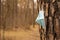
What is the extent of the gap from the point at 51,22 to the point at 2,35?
5.68ft

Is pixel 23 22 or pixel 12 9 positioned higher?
pixel 12 9

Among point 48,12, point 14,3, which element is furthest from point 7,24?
point 48,12

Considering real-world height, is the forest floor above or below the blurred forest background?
below

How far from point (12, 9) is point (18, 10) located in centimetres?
9

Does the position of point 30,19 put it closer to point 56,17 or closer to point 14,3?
point 14,3

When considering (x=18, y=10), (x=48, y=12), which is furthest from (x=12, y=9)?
(x=48, y=12)

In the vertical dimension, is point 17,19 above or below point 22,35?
above

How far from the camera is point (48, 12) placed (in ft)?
2.99

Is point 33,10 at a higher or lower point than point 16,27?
higher

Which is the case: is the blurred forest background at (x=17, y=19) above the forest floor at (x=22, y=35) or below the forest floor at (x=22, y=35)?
above

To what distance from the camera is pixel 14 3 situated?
267 cm

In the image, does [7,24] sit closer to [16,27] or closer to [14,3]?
[16,27]

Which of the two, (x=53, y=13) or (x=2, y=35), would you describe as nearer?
(x=53, y=13)

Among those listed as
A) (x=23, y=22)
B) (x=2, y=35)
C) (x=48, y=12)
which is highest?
(x=48, y=12)
